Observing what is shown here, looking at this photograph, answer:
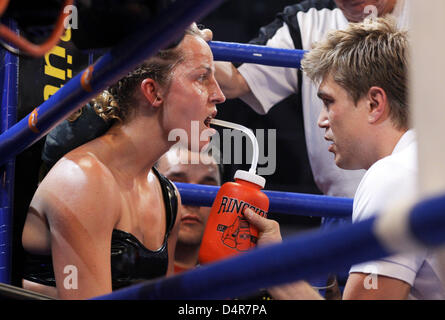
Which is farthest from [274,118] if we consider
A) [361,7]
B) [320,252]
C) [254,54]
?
[320,252]

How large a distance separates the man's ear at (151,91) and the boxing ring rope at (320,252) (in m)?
0.65

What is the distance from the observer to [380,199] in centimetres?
99

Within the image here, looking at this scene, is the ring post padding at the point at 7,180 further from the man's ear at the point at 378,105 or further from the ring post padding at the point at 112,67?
the man's ear at the point at 378,105

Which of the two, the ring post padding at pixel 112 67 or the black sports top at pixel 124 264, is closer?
the ring post padding at pixel 112 67

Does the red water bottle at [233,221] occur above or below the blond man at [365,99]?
below

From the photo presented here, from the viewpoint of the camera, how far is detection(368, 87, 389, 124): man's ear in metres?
1.18

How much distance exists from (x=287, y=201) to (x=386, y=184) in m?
0.42

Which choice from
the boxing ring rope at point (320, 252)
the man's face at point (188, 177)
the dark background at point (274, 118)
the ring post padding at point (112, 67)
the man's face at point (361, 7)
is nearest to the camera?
the boxing ring rope at point (320, 252)

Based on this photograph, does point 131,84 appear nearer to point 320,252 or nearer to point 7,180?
point 7,180

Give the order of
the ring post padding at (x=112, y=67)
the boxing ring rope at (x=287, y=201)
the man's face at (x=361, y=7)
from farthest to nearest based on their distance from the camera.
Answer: the man's face at (x=361, y=7), the boxing ring rope at (x=287, y=201), the ring post padding at (x=112, y=67)

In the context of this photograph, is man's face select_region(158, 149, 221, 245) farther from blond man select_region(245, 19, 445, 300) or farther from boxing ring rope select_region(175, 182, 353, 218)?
blond man select_region(245, 19, 445, 300)

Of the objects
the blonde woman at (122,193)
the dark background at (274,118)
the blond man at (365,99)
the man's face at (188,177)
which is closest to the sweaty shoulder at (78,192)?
the blonde woman at (122,193)

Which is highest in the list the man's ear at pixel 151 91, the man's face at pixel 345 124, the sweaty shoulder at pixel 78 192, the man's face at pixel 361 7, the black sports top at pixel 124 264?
the man's face at pixel 361 7

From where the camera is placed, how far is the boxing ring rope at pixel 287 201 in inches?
54.5
